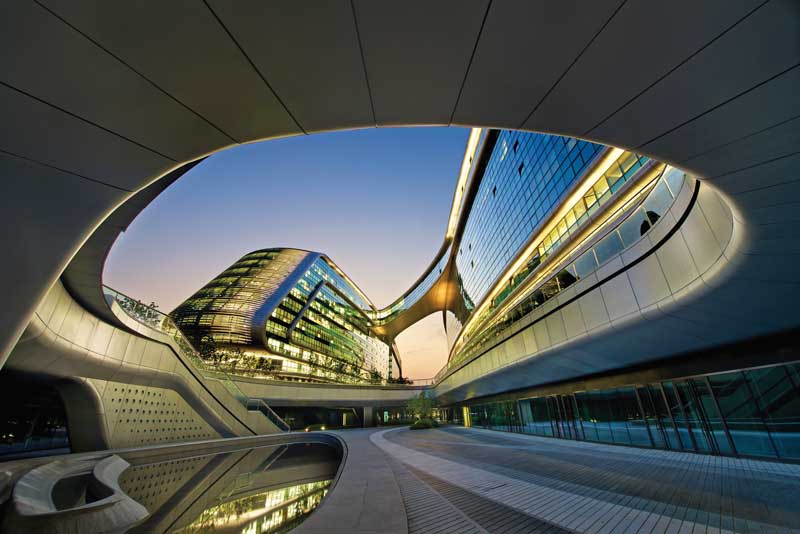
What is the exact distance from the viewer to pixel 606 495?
22.0 ft

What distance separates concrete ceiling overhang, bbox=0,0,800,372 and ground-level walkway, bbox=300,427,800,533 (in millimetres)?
5229

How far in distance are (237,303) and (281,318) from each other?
850cm

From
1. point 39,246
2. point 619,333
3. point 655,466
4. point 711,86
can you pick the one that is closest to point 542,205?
point 619,333

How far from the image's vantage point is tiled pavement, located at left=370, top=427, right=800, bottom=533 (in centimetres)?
519

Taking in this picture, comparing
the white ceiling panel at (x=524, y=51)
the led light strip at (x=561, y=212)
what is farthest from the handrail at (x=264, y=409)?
the white ceiling panel at (x=524, y=51)

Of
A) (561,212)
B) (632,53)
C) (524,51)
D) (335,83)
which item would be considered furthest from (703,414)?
(335,83)

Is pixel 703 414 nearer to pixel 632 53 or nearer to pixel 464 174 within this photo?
pixel 632 53

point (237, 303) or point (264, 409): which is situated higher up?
point (237, 303)

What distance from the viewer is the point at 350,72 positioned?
2641mm

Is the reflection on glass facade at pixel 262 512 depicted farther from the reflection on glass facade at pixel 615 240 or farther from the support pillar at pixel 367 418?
the support pillar at pixel 367 418

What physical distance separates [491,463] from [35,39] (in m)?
13.2

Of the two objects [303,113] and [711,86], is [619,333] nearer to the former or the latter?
[711,86]

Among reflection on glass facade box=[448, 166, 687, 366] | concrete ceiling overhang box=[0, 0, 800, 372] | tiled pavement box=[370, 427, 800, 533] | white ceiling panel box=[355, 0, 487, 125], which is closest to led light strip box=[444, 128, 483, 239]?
reflection on glass facade box=[448, 166, 687, 366]

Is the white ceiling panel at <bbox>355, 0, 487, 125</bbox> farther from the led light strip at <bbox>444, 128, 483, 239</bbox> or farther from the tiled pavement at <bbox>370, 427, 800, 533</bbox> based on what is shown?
the led light strip at <bbox>444, 128, 483, 239</bbox>
